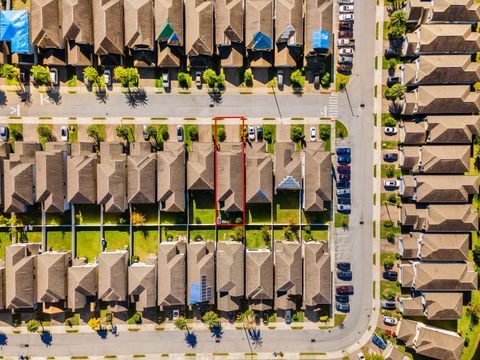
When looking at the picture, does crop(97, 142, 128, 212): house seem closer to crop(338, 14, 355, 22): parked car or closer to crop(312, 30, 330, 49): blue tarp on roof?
crop(312, 30, 330, 49): blue tarp on roof

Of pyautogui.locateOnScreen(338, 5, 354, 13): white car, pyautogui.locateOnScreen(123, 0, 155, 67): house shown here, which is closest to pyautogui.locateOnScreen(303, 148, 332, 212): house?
pyautogui.locateOnScreen(338, 5, 354, 13): white car

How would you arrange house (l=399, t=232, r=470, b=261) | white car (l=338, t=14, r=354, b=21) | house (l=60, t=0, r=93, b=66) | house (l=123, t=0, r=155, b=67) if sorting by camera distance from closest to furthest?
1. house (l=60, t=0, r=93, b=66)
2. house (l=123, t=0, r=155, b=67)
3. house (l=399, t=232, r=470, b=261)
4. white car (l=338, t=14, r=354, b=21)

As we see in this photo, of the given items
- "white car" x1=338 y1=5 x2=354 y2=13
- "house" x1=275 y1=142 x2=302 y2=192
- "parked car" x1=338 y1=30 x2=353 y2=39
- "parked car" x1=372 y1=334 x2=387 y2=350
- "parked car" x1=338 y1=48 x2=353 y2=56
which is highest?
"white car" x1=338 y1=5 x2=354 y2=13

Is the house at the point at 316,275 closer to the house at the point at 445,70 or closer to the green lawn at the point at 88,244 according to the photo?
the house at the point at 445,70

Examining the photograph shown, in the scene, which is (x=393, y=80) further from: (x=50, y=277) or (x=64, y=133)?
(x=50, y=277)

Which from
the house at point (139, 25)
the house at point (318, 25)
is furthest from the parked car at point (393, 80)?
the house at point (139, 25)

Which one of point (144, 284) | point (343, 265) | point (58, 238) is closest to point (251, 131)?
point (343, 265)
